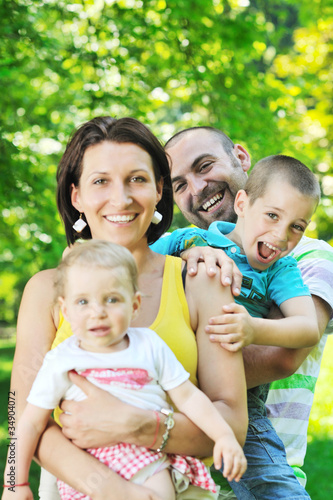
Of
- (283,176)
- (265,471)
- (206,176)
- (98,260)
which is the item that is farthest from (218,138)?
(98,260)

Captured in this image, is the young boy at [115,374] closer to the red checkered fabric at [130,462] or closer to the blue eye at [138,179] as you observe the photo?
the red checkered fabric at [130,462]

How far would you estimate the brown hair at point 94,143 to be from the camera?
8.23 feet

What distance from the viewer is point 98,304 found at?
201 centimetres

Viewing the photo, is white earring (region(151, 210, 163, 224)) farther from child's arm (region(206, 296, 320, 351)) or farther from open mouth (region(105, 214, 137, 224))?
child's arm (region(206, 296, 320, 351))

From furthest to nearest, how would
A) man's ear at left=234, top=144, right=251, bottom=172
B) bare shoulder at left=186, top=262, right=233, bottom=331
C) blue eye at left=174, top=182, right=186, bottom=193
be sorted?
man's ear at left=234, top=144, right=251, bottom=172, blue eye at left=174, top=182, right=186, bottom=193, bare shoulder at left=186, top=262, right=233, bottom=331

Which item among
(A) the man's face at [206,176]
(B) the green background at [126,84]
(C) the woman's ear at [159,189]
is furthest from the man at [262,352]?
(B) the green background at [126,84]

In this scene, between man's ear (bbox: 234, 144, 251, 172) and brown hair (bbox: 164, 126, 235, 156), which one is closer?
brown hair (bbox: 164, 126, 235, 156)

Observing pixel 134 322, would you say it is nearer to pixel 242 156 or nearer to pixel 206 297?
pixel 206 297

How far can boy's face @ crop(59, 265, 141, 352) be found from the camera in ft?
6.61

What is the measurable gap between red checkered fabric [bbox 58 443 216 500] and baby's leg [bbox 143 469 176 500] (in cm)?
5

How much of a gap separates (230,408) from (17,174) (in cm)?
531

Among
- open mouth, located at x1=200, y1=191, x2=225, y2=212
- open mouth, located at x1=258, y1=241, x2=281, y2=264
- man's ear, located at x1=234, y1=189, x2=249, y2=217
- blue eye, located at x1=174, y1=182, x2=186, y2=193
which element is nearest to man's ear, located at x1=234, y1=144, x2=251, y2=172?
open mouth, located at x1=200, y1=191, x2=225, y2=212

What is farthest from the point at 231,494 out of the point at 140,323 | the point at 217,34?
the point at 217,34

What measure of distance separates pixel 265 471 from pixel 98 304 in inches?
52.0
